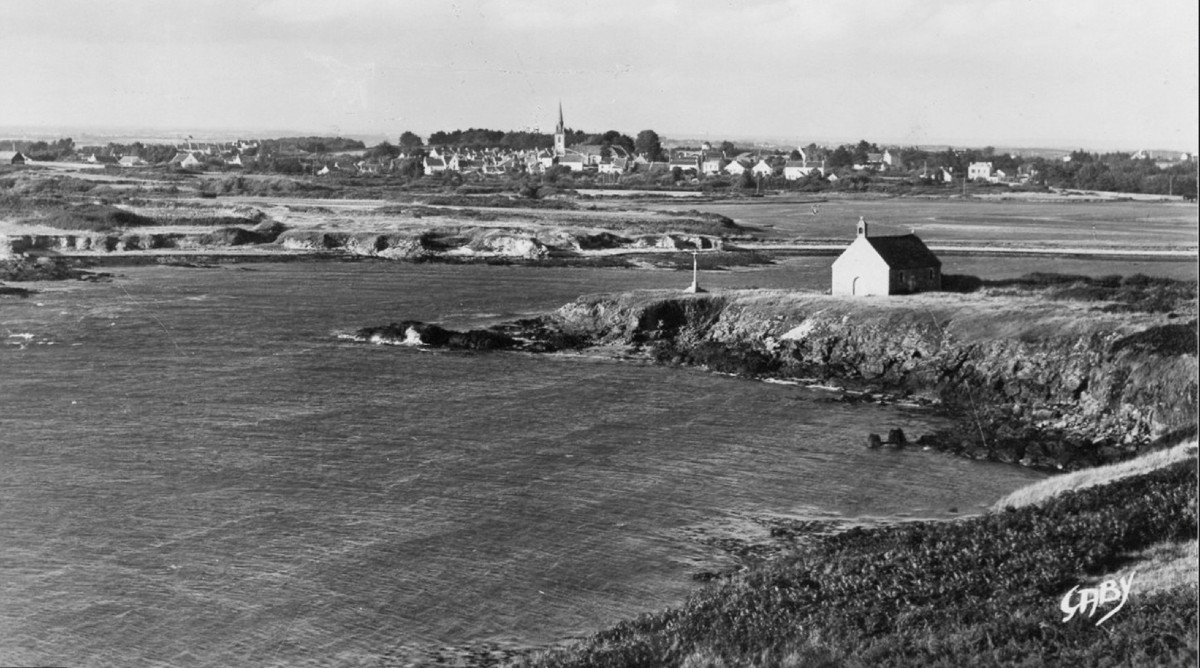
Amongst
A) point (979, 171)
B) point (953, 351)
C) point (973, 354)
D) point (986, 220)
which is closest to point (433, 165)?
point (979, 171)

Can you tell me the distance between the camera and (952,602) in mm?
19406

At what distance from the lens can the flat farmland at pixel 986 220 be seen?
78.6 metres

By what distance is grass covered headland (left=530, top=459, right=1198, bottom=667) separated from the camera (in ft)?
55.6

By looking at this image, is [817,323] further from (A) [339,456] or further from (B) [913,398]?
(A) [339,456]

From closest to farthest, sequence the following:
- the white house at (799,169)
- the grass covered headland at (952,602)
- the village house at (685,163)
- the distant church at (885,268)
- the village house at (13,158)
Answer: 1. the grass covered headland at (952,602)
2. the distant church at (885,268)
3. the village house at (13,158)
4. the white house at (799,169)
5. the village house at (685,163)

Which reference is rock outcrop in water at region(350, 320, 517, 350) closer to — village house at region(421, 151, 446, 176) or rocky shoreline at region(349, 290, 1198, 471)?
rocky shoreline at region(349, 290, 1198, 471)

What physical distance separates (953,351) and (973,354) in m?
0.78

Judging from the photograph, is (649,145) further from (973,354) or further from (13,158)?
(973,354)

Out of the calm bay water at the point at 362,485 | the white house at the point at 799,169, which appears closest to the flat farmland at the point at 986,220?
the white house at the point at 799,169

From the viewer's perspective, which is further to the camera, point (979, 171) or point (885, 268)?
point (979, 171)

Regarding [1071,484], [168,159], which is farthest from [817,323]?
[168,159]

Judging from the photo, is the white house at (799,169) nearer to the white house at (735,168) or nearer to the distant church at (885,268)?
the white house at (735,168)

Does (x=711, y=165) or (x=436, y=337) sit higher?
(x=711, y=165)

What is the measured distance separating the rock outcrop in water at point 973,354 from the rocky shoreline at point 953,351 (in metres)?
0.05
